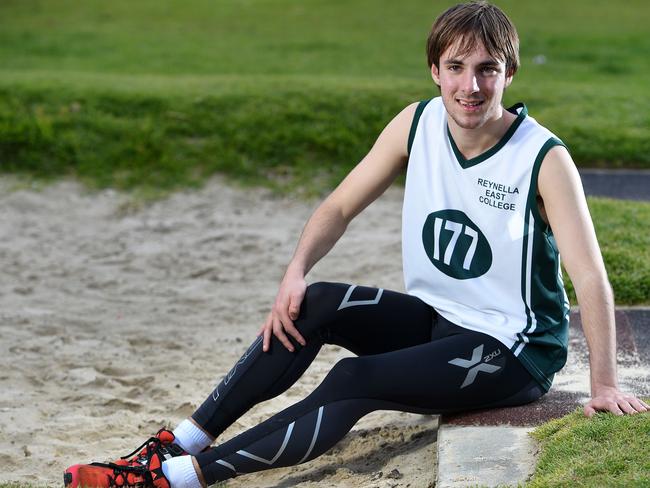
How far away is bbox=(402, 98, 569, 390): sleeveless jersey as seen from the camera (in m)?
3.47

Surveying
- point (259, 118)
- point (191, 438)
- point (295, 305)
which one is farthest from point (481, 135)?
point (259, 118)

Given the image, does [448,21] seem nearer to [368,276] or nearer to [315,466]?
[315,466]

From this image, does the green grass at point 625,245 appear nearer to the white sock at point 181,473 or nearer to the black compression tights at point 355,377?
the black compression tights at point 355,377

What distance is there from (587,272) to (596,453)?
61 cm

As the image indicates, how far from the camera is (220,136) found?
8.27m

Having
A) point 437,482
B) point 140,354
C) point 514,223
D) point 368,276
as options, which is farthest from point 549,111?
point 437,482

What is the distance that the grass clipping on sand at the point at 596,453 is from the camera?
283cm

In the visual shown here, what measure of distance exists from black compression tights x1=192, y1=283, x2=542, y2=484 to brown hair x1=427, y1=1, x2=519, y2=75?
94 cm

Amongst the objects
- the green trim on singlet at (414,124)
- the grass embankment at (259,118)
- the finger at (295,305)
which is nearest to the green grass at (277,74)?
the grass embankment at (259,118)

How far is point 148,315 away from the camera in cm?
564

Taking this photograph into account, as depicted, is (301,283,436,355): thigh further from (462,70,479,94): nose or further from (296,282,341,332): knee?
(462,70,479,94): nose

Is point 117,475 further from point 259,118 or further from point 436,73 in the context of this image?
point 259,118

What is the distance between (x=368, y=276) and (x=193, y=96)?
351cm

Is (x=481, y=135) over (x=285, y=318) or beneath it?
over
